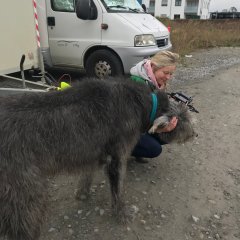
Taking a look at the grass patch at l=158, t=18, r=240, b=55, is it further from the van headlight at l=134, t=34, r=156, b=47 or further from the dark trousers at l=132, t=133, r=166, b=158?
the dark trousers at l=132, t=133, r=166, b=158

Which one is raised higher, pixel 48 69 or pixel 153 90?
pixel 153 90

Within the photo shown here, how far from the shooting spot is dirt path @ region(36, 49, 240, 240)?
346 centimetres

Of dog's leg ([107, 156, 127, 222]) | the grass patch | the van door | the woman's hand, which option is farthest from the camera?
the grass patch

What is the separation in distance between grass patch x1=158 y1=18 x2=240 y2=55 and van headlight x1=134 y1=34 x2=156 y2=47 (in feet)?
17.4

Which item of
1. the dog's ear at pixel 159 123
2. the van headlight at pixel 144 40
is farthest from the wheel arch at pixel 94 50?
the dog's ear at pixel 159 123

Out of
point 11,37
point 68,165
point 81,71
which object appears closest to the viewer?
point 68,165

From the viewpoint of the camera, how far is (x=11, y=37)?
5.73 metres

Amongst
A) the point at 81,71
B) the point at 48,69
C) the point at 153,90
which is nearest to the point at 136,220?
the point at 153,90

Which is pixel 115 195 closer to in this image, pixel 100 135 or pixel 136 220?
pixel 136 220

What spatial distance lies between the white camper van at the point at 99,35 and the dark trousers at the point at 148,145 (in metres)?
3.62

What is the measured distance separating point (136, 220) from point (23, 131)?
5.32 feet

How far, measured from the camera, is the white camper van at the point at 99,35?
7.60 m

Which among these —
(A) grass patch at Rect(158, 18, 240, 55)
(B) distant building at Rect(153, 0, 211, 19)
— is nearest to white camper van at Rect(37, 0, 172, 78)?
(A) grass patch at Rect(158, 18, 240, 55)

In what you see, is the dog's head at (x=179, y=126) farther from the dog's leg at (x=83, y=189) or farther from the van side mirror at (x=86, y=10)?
the van side mirror at (x=86, y=10)
